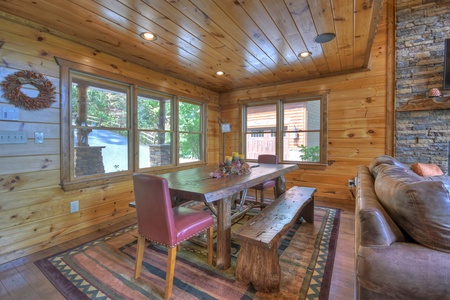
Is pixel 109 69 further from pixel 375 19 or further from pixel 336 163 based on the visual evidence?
pixel 336 163

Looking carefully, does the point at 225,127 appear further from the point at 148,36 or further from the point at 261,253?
the point at 261,253

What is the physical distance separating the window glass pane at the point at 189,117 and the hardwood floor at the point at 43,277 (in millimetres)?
2371

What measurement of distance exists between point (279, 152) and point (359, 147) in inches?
54.5

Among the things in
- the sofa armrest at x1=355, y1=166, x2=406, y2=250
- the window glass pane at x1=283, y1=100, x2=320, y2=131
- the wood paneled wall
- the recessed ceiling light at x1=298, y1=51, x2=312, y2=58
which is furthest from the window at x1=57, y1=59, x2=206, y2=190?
the sofa armrest at x1=355, y1=166, x2=406, y2=250

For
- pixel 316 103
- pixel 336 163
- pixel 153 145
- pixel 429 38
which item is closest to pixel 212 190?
pixel 153 145

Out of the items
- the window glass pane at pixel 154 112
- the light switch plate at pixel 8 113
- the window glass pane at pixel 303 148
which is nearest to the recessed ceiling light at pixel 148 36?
the window glass pane at pixel 154 112

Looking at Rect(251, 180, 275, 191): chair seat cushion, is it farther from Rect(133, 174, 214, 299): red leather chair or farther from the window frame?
Rect(133, 174, 214, 299): red leather chair

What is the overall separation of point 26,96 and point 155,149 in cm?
175

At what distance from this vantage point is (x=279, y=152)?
4.31 metres

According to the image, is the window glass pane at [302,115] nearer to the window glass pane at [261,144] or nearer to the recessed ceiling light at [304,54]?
the window glass pane at [261,144]

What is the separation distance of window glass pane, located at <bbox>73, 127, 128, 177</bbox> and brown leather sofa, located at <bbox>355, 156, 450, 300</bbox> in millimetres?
2888

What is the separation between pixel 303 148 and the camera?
409 centimetres

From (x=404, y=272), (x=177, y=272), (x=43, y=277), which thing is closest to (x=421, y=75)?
(x=404, y=272)

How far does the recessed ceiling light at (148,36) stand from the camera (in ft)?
7.61
